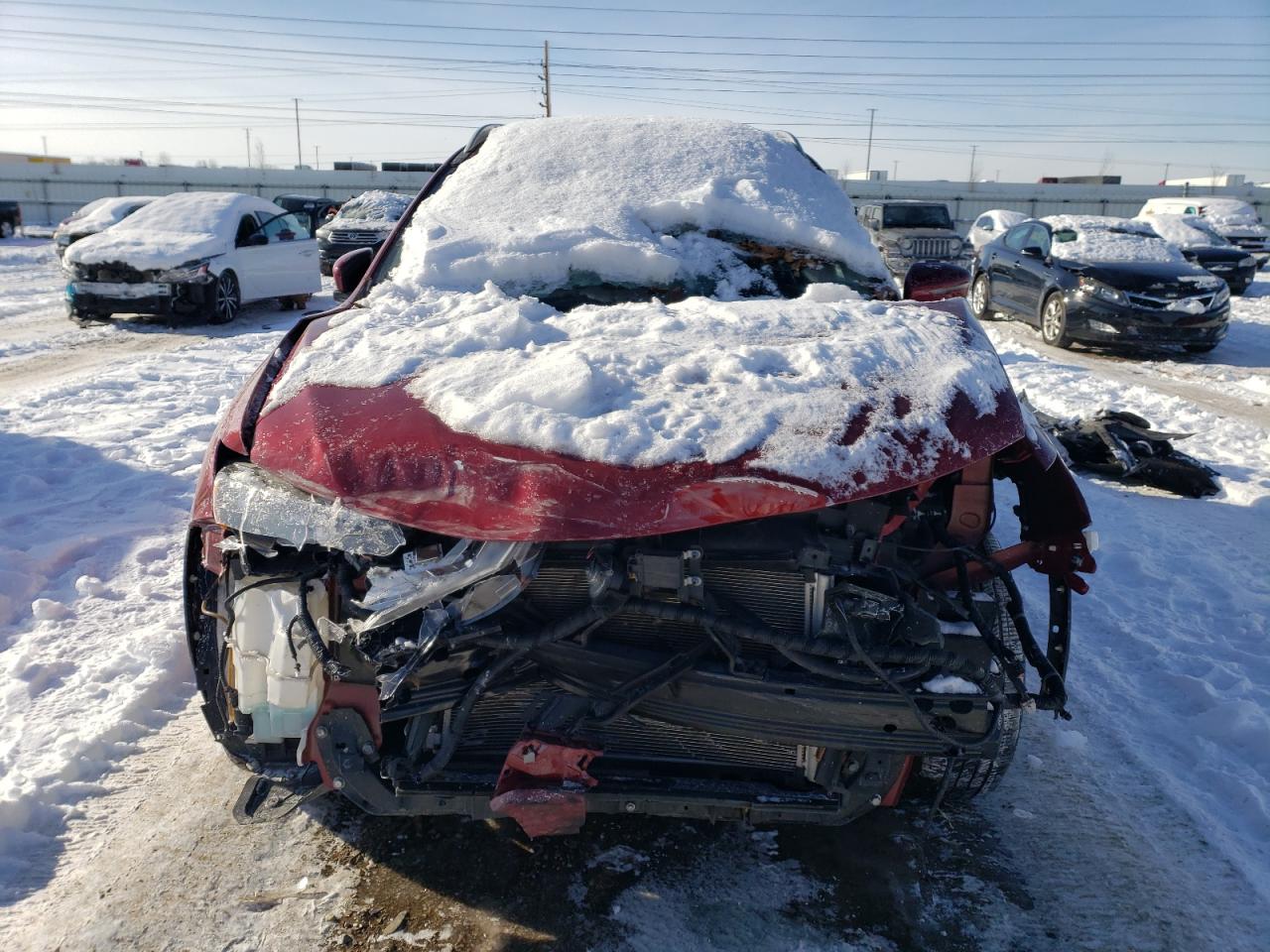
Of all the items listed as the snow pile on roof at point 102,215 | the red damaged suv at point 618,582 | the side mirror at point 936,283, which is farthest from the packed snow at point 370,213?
the red damaged suv at point 618,582

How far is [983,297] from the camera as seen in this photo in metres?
13.1

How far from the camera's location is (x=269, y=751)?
A: 2365 millimetres

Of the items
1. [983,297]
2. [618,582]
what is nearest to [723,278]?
[618,582]

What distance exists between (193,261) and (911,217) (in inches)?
522

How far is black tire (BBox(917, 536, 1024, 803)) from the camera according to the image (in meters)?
2.43

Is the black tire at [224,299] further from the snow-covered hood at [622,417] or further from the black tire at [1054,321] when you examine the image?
the black tire at [1054,321]

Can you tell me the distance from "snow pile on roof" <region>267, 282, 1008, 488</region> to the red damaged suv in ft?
0.04

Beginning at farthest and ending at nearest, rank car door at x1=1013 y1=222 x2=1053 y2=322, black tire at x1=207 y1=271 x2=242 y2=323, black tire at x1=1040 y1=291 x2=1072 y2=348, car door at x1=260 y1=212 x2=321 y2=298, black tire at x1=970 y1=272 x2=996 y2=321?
black tire at x1=970 y1=272 x2=996 y2=321, car door at x1=260 y1=212 x2=321 y2=298, black tire at x1=207 y1=271 x2=242 y2=323, car door at x1=1013 y1=222 x2=1053 y2=322, black tire at x1=1040 y1=291 x2=1072 y2=348

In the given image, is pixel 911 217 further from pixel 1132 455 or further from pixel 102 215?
Result: pixel 102 215

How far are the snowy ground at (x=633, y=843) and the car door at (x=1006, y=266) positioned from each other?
8651 millimetres

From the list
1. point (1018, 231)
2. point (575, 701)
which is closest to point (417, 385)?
point (575, 701)

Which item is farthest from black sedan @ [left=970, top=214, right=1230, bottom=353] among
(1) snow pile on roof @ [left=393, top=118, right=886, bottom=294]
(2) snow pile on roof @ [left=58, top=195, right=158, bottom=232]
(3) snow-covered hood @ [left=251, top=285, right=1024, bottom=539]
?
(2) snow pile on roof @ [left=58, top=195, right=158, bottom=232]

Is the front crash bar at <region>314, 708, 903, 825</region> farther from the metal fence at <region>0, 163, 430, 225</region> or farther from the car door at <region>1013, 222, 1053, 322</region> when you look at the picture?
the metal fence at <region>0, 163, 430, 225</region>

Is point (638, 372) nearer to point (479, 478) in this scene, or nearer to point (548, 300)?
point (479, 478)
